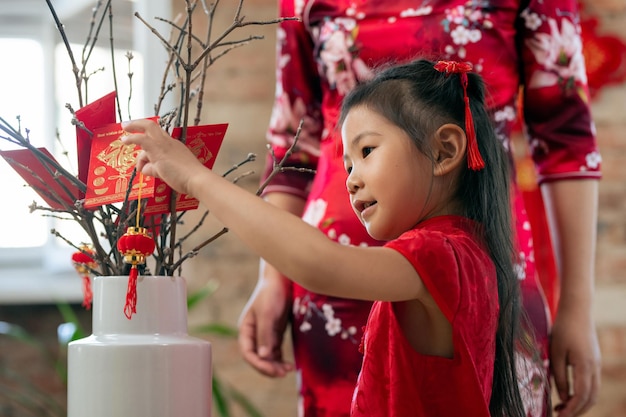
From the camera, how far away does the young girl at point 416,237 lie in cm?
70

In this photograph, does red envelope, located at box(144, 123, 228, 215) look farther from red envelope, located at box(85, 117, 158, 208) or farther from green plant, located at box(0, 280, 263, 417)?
green plant, located at box(0, 280, 263, 417)

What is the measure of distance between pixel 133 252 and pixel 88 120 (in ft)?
0.49

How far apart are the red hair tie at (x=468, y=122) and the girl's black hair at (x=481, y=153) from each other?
11mm

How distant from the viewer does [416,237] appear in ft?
2.47

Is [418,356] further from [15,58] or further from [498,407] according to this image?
[15,58]

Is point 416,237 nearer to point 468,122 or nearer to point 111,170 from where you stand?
point 468,122

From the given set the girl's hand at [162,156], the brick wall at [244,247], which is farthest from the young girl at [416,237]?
the brick wall at [244,247]

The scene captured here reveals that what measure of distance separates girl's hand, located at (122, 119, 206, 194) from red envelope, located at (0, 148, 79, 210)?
0.11 m

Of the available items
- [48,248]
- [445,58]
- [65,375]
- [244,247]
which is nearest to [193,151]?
[445,58]

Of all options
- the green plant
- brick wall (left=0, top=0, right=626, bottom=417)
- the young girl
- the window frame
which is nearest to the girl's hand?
the young girl

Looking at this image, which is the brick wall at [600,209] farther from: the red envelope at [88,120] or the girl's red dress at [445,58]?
the red envelope at [88,120]

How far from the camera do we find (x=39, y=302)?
2322 millimetres

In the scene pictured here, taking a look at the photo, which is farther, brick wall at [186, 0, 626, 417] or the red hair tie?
brick wall at [186, 0, 626, 417]

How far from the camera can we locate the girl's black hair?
33.8 inches
